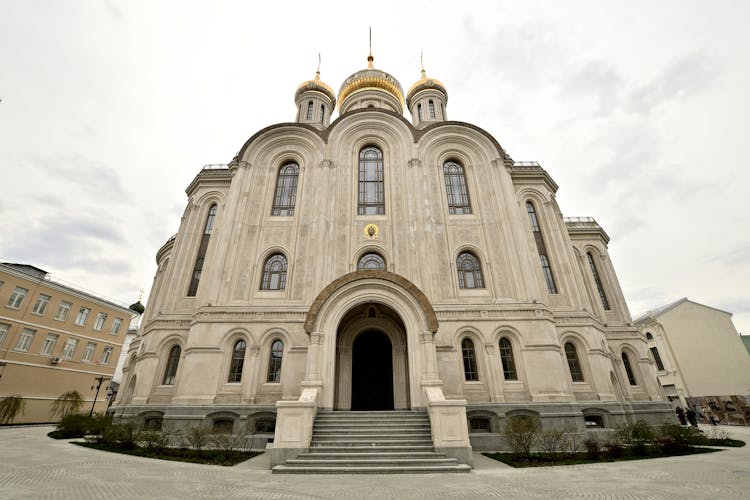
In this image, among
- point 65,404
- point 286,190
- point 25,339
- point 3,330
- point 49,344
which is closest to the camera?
point 286,190

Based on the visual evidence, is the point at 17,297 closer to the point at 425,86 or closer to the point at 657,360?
the point at 425,86

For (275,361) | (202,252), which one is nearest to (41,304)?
(202,252)

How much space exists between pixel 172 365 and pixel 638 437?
64.5 ft

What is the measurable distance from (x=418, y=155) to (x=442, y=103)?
33.3 ft

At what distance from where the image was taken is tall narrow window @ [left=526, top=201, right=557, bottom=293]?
18.5 metres

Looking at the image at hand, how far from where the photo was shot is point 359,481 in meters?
7.73

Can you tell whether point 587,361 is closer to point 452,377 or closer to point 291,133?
point 452,377

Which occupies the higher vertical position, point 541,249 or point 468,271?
point 541,249

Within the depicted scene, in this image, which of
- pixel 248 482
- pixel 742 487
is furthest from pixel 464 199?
pixel 248 482

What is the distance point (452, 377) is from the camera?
48.3 feet

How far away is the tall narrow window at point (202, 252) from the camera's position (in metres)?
18.3

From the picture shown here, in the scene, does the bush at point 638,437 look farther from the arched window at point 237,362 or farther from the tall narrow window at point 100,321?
the tall narrow window at point 100,321

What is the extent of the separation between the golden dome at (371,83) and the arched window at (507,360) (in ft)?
73.2

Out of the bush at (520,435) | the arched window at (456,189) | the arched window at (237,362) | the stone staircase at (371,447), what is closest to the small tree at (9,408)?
the arched window at (237,362)
